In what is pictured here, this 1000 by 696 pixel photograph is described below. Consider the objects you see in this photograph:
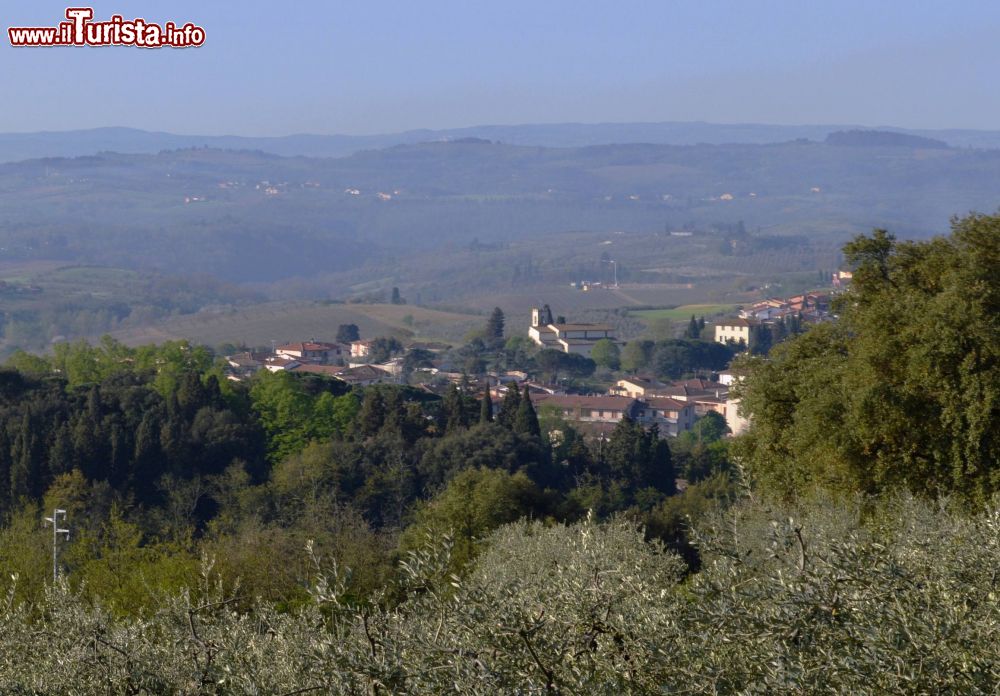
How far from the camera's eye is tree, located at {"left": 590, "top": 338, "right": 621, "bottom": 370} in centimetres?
9312

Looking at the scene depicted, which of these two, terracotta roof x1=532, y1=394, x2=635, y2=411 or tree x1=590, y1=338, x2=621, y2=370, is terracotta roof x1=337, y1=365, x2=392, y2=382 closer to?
terracotta roof x1=532, y1=394, x2=635, y2=411

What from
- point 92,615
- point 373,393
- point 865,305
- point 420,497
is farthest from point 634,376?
point 92,615

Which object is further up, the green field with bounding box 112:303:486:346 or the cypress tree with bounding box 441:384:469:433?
the cypress tree with bounding box 441:384:469:433

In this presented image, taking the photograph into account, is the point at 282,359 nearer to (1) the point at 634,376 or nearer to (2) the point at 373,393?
(1) the point at 634,376

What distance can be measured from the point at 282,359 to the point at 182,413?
40.8 m

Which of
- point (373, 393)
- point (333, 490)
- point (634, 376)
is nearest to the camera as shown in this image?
point (333, 490)

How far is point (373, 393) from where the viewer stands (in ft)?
144

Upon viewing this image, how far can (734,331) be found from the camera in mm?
98938

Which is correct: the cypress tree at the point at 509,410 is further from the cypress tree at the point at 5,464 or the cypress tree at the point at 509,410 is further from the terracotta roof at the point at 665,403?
the terracotta roof at the point at 665,403

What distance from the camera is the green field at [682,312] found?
12388 cm

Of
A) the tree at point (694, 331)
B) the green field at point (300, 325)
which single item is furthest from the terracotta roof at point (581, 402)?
the green field at point (300, 325)

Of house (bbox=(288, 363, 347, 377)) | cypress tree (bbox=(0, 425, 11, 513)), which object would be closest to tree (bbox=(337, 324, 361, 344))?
house (bbox=(288, 363, 347, 377))

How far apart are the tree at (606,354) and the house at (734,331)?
7.43 m

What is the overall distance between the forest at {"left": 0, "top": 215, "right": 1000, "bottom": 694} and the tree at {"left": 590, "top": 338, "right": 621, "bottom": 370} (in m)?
51.8
